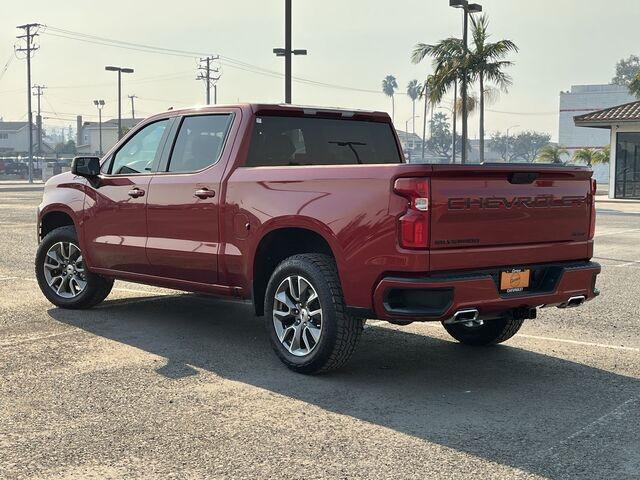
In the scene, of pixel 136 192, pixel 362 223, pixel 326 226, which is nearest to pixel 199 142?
pixel 136 192

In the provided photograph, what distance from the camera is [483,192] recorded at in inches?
208

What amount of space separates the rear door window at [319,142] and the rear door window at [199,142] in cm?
33

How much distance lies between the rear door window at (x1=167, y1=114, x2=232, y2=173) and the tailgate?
7.41 feet

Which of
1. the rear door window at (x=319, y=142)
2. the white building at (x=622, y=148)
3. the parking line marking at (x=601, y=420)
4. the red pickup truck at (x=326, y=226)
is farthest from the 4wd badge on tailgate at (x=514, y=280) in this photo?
the white building at (x=622, y=148)

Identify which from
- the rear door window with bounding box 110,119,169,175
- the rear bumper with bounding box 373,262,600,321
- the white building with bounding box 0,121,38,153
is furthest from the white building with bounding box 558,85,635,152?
the rear bumper with bounding box 373,262,600,321

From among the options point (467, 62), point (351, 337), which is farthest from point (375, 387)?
point (467, 62)

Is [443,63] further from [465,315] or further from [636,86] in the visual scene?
[465,315]

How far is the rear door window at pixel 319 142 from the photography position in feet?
21.9

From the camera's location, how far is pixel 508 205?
541 centimetres

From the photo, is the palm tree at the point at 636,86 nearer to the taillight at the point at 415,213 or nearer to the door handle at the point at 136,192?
the door handle at the point at 136,192

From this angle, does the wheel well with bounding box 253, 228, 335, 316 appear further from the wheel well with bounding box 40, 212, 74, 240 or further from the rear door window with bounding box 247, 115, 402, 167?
the wheel well with bounding box 40, 212, 74, 240

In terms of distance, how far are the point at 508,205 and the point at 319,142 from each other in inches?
80.5

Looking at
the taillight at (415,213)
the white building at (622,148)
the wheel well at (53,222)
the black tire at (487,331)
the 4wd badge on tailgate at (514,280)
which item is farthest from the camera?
the white building at (622,148)

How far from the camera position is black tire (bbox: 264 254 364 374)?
18.2ft
